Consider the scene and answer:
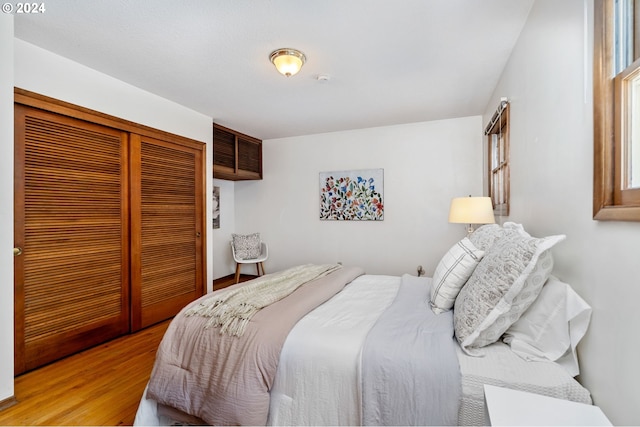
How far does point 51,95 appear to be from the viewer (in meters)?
2.35

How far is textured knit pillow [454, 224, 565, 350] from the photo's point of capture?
121 cm

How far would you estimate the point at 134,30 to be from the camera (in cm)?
205

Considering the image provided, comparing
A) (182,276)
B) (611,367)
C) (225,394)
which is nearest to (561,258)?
(611,367)

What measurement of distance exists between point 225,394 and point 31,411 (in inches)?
54.2

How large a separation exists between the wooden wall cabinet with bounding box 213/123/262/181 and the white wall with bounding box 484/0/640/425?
3.47 meters

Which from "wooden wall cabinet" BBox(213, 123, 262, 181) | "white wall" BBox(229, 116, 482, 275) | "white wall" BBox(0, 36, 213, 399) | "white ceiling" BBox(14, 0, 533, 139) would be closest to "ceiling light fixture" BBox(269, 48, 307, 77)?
"white ceiling" BBox(14, 0, 533, 139)

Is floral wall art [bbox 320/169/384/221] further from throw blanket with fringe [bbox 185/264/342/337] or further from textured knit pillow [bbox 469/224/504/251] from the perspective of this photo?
textured knit pillow [bbox 469/224/504/251]

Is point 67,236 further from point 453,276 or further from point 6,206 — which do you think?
point 453,276

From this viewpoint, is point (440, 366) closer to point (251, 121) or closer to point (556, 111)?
point (556, 111)

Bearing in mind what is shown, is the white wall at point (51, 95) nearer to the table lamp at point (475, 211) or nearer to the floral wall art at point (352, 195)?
the floral wall art at point (352, 195)

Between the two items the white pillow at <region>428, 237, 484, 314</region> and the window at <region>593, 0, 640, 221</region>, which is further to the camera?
the white pillow at <region>428, 237, 484, 314</region>

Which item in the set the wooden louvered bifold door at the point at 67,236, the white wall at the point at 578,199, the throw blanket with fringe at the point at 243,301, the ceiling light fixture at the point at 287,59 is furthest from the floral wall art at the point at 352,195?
the wooden louvered bifold door at the point at 67,236

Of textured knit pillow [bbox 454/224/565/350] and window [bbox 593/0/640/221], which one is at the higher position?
window [bbox 593/0/640/221]

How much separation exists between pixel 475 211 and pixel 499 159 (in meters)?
0.62
